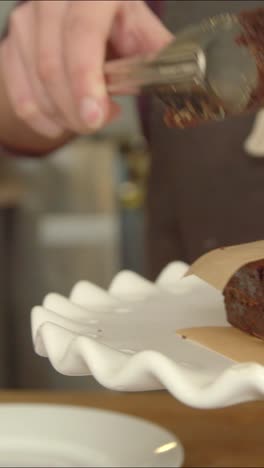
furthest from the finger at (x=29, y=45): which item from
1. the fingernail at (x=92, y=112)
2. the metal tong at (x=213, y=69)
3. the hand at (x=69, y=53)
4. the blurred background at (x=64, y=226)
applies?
the blurred background at (x=64, y=226)

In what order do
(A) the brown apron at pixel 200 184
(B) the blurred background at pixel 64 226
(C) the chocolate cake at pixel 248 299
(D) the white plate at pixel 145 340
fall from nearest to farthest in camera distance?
1. (D) the white plate at pixel 145 340
2. (C) the chocolate cake at pixel 248 299
3. (A) the brown apron at pixel 200 184
4. (B) the blurred background at pixel 64 226

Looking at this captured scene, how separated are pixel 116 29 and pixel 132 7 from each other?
0.02 meters

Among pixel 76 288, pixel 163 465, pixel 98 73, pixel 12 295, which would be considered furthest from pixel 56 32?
pixel 12 295

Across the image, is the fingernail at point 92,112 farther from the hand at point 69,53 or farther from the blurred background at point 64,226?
the blurred background at point 64,226

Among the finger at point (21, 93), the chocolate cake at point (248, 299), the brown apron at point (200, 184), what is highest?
the finger at point (21, 93)

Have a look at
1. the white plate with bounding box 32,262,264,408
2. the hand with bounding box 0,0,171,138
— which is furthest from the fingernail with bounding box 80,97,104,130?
the white plate with bounding box 32,262,264,408

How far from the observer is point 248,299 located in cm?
50

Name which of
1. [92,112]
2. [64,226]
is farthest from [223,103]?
[64,226]

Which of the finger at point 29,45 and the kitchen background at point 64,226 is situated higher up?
Answer: the finger at point 29,45

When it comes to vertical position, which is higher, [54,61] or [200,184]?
[54,61]

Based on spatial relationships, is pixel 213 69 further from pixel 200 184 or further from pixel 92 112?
pixel 200 184

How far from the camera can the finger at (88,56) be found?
0.60m

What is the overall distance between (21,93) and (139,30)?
0.11 meters

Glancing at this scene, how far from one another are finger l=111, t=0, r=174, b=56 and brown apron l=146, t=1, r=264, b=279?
0.20 m
